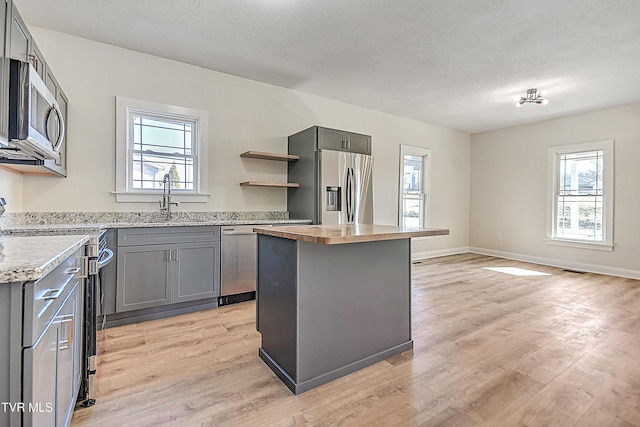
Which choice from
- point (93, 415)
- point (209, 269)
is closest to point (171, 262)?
point (209, 269)

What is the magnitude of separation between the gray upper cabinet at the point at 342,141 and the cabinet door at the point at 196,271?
1833 mm

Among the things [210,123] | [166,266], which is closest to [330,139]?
[210,123]

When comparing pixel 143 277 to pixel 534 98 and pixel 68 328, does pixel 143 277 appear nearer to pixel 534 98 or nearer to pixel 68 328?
pixel 68 328

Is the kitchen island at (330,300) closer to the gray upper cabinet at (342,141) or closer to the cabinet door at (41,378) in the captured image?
the cabinet door at (41,378)

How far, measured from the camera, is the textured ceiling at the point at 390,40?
266 cm

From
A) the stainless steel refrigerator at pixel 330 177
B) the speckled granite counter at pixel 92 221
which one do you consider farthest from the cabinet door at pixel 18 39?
the stainless steel refrigerator at pixel 330 177

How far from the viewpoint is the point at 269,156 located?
4.02m

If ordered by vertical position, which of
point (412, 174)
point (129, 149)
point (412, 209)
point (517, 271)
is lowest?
point (517, 271)

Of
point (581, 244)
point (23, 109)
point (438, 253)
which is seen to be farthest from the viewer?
point (438, 253)

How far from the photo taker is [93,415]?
1.64 metres

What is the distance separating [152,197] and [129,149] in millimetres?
556

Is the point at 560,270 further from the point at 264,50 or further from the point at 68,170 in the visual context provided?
the point at 68,170

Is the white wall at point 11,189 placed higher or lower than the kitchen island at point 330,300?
higher

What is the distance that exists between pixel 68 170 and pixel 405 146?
5011 millimetres
